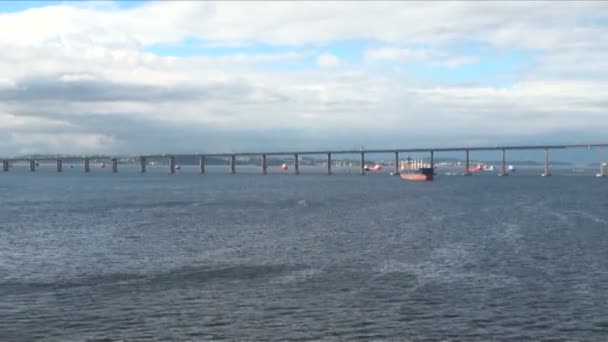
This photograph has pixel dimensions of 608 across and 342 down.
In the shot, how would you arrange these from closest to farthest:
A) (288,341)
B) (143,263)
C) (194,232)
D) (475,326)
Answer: (288,341) < (475,326) < (143,263) < (194,232)

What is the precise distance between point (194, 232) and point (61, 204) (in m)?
42.6

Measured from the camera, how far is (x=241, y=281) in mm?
38250

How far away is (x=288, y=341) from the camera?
26953mm

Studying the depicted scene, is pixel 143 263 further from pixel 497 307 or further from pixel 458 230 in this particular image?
pixel 458 230

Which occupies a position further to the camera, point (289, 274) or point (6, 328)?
point (289, 274)

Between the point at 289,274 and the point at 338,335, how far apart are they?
12670 millimetres

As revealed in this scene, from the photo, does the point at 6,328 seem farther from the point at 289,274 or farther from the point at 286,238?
the point at 286,238

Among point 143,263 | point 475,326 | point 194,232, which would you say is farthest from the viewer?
point 194,232

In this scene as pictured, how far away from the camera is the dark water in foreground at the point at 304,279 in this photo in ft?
94.7

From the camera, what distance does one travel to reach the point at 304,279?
38.6 m

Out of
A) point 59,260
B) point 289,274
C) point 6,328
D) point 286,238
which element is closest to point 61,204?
point 286,238

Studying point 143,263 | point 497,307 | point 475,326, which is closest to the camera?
point 475,326

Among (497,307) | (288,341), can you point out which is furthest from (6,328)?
(497,307)

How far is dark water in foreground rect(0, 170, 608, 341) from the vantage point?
94.7 feet
